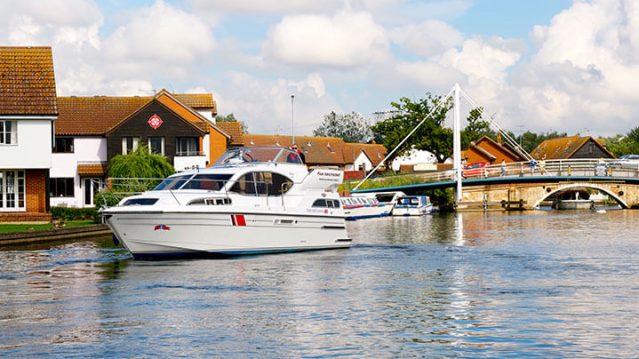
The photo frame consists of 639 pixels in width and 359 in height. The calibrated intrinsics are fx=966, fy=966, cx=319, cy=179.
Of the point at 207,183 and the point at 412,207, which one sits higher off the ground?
the point at 207,183

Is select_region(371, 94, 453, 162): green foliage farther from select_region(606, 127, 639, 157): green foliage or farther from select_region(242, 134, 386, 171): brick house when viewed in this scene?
select_region(606, 127, 639, 157): green foliage

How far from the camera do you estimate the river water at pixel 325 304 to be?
1780 cm

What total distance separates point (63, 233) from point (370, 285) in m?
20.3

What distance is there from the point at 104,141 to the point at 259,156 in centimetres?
3627

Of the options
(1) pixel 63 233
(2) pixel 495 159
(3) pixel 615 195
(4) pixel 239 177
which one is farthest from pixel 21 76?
(2) pixel 495 159

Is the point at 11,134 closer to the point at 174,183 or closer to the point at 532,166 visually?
the point at 174,183

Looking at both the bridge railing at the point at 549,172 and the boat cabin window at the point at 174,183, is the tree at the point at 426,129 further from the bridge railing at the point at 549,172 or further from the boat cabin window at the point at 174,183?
the boat cabin window at the point at 174,183

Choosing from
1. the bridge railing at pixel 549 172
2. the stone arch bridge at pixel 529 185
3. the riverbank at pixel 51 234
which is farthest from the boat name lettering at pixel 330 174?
the bridge railing at pixel 549 172

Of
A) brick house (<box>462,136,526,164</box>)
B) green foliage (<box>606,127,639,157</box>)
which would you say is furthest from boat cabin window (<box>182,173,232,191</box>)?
green foliage (<box>606,127,639,157</box>)

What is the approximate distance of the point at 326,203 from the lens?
115 ft

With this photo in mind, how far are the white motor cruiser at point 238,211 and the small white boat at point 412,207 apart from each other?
1660 inches

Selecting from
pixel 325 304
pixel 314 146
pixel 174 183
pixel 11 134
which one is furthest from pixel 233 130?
pixel 325 304

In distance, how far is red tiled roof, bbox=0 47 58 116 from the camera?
47.8 m

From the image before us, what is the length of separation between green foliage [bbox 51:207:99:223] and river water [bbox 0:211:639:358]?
16521mm
